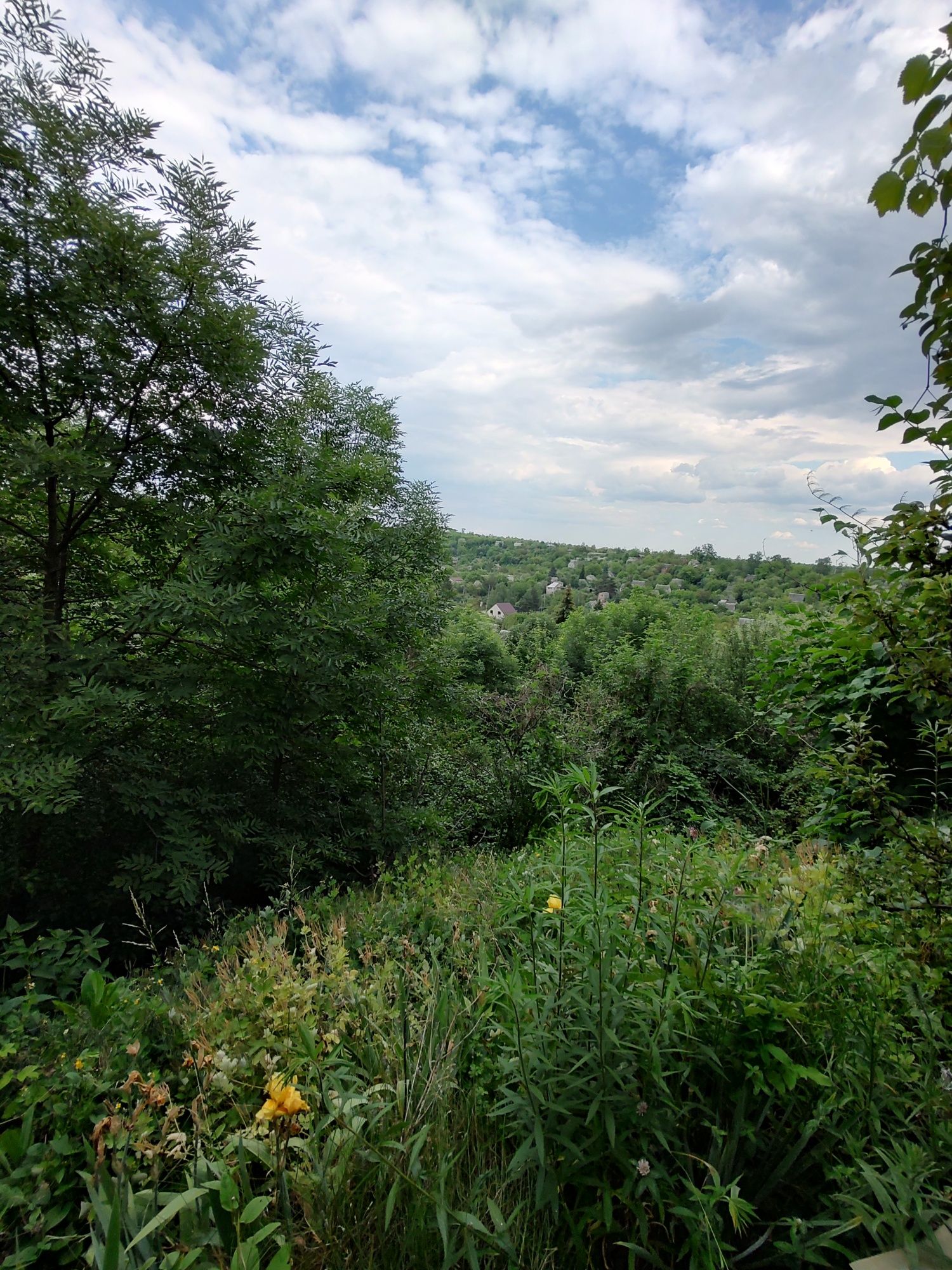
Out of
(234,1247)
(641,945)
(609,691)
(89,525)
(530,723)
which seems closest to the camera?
(234,1247)

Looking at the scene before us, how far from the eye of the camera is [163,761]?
13.4ft

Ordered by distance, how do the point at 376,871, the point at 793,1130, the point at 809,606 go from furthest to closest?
1. the point at 809,606
2. the point at 376,871
3. the point at 793,1130

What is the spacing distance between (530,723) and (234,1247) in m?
5.94

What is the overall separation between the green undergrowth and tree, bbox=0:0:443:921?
1.69 meters

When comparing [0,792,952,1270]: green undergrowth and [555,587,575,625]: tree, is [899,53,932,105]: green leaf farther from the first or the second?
[555,587,575,625]: tree

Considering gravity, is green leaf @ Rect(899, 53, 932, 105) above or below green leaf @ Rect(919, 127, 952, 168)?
above

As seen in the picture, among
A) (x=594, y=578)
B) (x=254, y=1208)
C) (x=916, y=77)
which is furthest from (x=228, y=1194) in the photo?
(x=594, y=578)

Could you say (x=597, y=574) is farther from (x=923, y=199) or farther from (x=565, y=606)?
(x=923, y=199)

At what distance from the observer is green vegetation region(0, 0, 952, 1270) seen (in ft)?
4.31

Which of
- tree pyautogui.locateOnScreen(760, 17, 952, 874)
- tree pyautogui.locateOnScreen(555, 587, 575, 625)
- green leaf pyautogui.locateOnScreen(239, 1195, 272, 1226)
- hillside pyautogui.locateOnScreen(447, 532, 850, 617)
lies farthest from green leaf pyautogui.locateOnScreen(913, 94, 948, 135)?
tree pyautogui.locateOnScreen(555, 587, 575, 625)

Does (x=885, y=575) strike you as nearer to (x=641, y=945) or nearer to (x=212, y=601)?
(x=641, y=945)

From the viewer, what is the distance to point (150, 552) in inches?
166

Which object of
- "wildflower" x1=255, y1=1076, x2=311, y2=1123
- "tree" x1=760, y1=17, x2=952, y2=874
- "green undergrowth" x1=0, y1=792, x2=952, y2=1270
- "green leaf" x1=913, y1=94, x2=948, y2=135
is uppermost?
"green leaf" x1=913, y1=94, x2=948, y2=135

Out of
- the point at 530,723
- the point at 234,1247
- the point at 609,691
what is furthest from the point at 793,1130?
the point at 609,691
